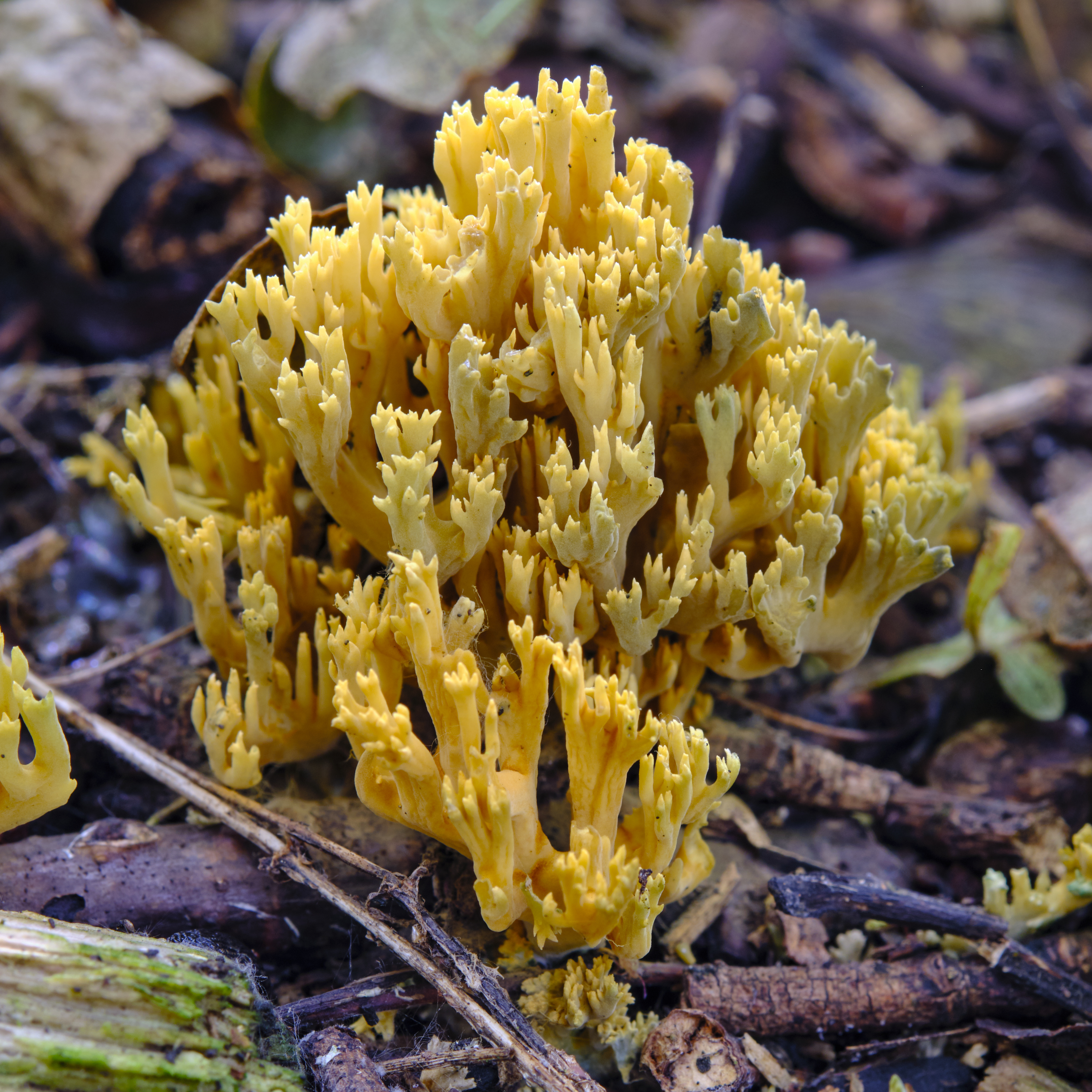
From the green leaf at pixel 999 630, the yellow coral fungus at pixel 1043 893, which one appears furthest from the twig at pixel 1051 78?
the yellow coral fungus at pixel 1043 893

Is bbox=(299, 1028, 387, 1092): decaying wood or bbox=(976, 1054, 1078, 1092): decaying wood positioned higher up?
bbox=(299, 1028, 387, 1092): decaying wood

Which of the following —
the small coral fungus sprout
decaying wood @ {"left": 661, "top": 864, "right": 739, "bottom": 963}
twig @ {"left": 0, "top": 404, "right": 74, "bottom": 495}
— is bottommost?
decaying wood @ {"left": 661, "top": 864, "right": 739, "bottom": 963}

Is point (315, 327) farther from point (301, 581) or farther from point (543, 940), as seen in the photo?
point (543, 940)

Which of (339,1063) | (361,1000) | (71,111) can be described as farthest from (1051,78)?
(339,1063)

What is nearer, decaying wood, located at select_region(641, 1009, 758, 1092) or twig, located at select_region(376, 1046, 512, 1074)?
twig, located at select_region(376, 1046, 512, 1074)

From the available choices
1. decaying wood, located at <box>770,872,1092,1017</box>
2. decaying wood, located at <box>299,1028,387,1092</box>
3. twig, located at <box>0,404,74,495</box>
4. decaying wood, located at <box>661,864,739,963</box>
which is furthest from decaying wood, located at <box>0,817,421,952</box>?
twig, located at <box>0,404,74,495</box>

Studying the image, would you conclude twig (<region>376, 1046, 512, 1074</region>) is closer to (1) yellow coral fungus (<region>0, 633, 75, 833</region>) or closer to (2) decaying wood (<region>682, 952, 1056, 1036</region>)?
(2) decaying wood (<region>682, 952, 1056, 1036</region>)

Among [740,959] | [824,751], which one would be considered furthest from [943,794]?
[740,959]
